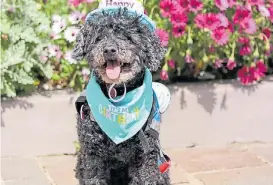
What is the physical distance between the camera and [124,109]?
169 inches

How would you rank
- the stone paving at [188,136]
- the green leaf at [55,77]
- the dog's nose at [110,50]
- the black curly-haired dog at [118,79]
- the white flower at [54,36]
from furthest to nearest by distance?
the green leaf at [55,77], the white flower at [54,36], the stone paving at [188,136], the black curly-haired dog at [118,79], the dog's nose at [110,50]

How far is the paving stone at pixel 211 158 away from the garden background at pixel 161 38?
58cm

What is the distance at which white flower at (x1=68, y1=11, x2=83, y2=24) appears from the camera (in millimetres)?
5504

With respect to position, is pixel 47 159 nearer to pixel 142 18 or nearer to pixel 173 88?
pixel 173 88

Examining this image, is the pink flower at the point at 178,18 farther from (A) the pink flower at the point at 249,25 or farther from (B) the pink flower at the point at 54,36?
(B) the pink flower at the point at 54,36

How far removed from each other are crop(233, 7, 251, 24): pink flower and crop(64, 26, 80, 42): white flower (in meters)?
1.22

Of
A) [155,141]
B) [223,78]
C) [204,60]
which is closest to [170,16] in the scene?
[204,60]

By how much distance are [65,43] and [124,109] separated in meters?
1.55

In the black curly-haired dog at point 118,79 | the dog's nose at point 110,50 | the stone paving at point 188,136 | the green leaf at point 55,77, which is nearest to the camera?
the dog's nose at point 110,50

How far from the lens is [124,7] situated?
4.17 meters

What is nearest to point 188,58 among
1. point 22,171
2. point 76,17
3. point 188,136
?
point 188,136

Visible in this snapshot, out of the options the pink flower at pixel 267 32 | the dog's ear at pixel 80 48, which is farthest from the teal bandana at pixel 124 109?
the pink flower at pixel 267 32

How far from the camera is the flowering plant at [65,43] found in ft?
18.1

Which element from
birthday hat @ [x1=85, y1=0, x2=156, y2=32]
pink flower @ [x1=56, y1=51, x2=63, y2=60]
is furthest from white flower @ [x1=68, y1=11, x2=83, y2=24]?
birthday hat @ [x1=85, y1=0, x2=156, y2=32]
